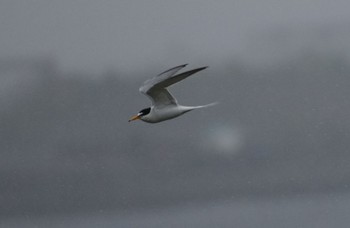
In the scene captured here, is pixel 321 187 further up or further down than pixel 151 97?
further up

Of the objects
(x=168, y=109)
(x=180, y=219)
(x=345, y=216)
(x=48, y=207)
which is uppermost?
(x=48, y=207)

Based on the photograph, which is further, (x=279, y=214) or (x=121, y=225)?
(x=121, y=225)

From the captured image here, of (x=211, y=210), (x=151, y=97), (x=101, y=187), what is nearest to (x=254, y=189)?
(x=211, y=210)

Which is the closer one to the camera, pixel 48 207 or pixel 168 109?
pixel 168 109

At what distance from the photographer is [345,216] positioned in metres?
91.2

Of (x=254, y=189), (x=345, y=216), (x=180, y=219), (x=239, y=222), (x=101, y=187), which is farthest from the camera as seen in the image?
(x=101, y=187)

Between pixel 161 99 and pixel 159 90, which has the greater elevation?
pixel 159 90

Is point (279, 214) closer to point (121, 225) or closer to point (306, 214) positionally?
point (306, 214)

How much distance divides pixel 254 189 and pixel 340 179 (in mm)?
11822

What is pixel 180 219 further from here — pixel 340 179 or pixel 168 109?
pixel 168 109

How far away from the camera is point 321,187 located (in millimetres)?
112062

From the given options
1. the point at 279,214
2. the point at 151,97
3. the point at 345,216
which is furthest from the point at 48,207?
the point at 151,97

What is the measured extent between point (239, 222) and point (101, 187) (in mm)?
40854

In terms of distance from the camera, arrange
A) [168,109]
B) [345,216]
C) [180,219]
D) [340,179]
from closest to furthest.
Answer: [168,109]
[345,216]
[180,219]
[340,179]
